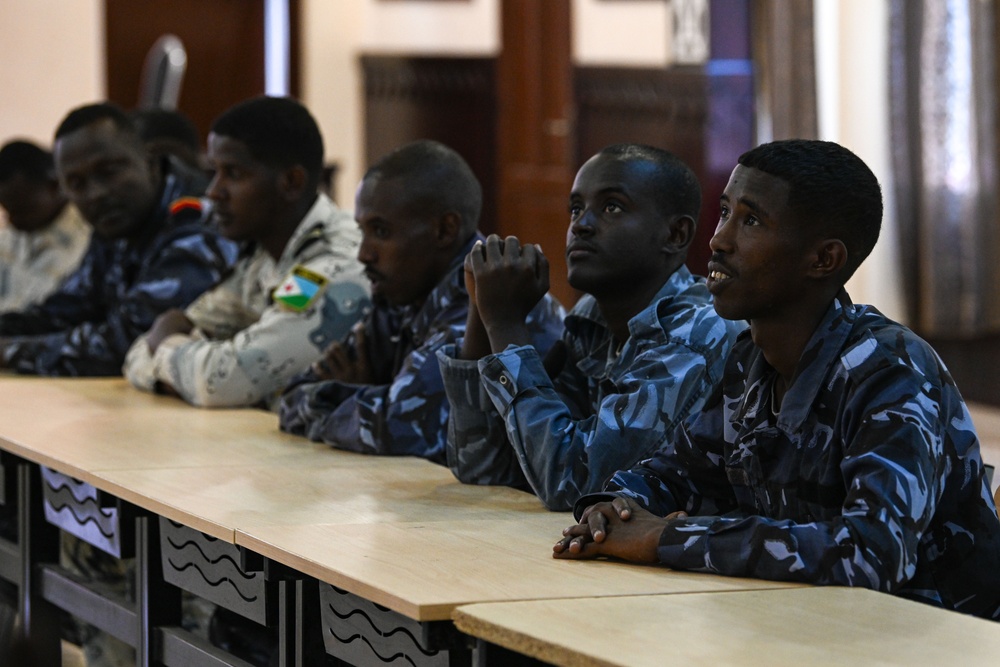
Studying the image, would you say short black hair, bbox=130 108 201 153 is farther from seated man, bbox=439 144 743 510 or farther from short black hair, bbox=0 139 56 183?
seated man, bbox=439 144 743 510

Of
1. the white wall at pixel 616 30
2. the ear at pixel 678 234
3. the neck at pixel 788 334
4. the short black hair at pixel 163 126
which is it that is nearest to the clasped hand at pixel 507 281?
the ear at pixel 678 234

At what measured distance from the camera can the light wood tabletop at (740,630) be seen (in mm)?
1471

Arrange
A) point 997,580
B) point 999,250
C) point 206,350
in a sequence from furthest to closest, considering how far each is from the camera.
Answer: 1. point 999,250
2. point 206,350
3. point 997,580

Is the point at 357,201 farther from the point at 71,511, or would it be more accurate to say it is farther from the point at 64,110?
the point at 64,110

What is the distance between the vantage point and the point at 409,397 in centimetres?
288

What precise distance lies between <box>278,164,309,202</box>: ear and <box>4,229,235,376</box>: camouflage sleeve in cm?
55

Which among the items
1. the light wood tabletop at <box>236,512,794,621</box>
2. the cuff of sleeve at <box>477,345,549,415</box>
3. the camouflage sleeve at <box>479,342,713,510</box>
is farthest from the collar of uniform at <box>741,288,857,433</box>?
the cuff of sleeve at <box>477,345,549,415</box>

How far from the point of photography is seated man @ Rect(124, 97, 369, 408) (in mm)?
3459

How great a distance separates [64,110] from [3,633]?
18.1 ft

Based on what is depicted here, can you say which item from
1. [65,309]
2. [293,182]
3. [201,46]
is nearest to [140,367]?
[293,182]

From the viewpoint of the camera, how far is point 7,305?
518 centimetres

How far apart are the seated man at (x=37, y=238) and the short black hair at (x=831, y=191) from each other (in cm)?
360

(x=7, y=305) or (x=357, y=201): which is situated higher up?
(x=357, y=201)

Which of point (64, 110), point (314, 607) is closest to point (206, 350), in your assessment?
point (314, 607)
